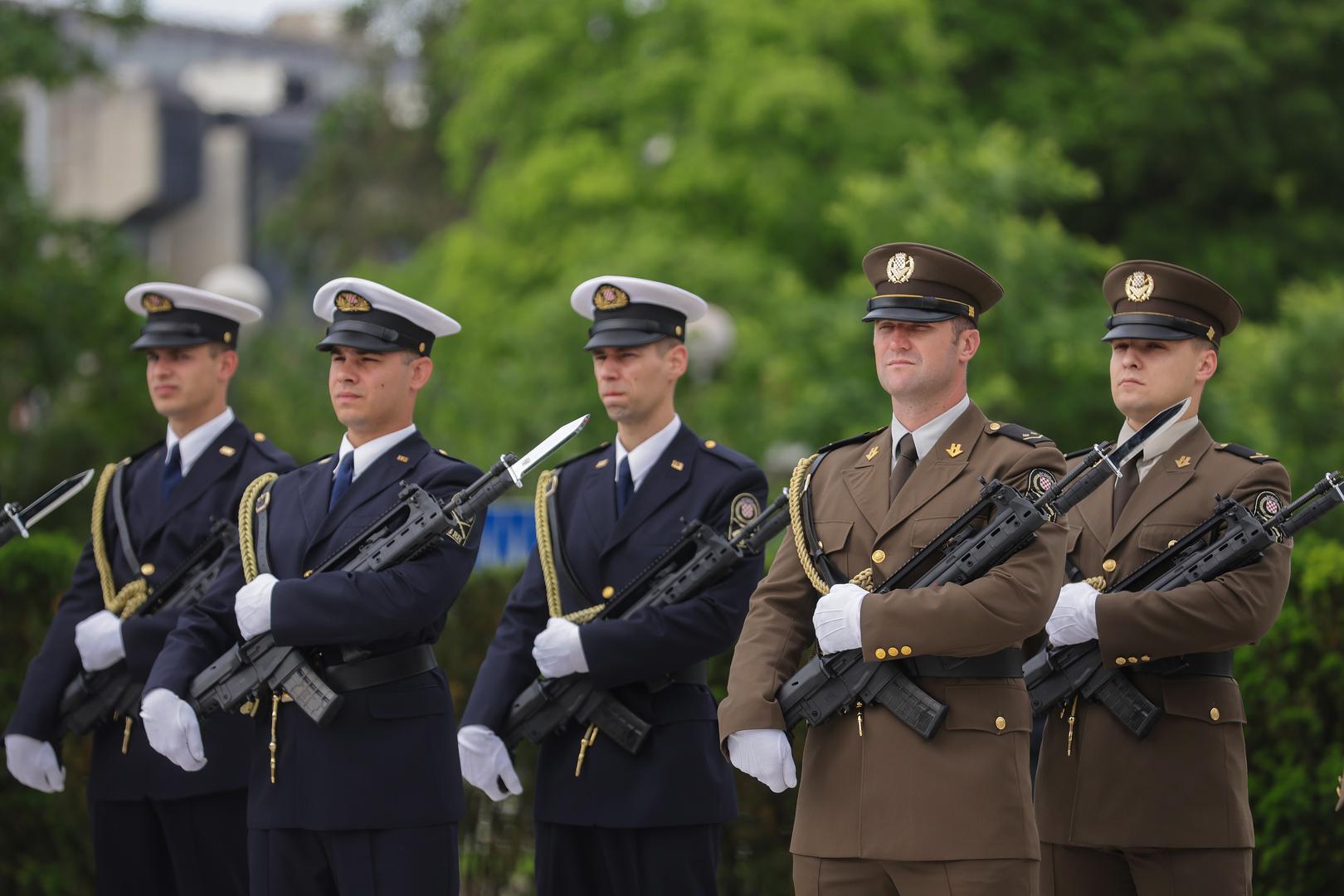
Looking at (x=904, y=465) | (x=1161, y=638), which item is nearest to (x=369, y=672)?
(x=904, y=465)

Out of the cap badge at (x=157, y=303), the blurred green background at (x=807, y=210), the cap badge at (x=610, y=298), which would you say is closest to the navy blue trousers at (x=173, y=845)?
the cap badge at (x=157, y=303)

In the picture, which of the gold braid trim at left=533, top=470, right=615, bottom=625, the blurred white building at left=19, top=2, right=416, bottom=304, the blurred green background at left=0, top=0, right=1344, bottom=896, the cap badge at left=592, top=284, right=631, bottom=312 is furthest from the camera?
the blurred white building at left=19, top=2, right=416, bottom=304

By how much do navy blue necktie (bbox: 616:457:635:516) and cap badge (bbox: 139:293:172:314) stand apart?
1874mm

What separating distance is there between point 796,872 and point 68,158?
48138mm

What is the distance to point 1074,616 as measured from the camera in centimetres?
521

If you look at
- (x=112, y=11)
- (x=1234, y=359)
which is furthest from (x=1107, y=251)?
(x=112, y=11)

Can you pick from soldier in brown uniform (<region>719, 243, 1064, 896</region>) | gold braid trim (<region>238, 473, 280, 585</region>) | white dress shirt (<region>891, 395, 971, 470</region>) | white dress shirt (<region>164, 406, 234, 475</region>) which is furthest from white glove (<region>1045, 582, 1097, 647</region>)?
white dress shirt (<region>164, 406, 234, 475</region>)

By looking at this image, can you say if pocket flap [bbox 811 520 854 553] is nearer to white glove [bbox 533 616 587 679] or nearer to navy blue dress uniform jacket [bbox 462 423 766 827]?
navy blue dress uniform jacket [bbox 462 423 766 827]

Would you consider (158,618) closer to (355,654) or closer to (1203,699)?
(355,654)

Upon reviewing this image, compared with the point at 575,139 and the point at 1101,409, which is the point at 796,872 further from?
the point at 575,139

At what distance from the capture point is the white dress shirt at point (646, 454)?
6004mm

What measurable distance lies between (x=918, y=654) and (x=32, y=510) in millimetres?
3278

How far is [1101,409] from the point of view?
56.9 ft

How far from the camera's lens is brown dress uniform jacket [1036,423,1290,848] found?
201 inches
